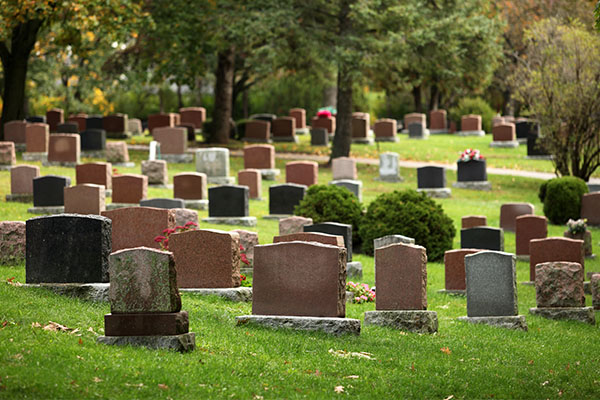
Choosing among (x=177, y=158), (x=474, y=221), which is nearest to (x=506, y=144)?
(x=177, y=158)

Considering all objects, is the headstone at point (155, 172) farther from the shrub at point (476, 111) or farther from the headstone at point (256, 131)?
the shrub at point (476, 111)

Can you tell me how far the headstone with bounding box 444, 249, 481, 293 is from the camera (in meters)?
17.0

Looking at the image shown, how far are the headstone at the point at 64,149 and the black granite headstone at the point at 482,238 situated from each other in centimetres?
1382

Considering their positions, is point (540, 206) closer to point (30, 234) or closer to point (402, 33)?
point (402, 33)

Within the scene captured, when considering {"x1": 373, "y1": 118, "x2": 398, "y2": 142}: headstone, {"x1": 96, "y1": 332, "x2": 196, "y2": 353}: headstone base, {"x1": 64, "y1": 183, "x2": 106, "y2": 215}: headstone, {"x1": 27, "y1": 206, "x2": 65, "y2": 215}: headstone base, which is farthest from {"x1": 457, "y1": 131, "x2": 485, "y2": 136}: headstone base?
{"x1": 96, "y1": 332, "x2": 196, "y2": 353}: headstone base

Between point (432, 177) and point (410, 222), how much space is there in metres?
10.7

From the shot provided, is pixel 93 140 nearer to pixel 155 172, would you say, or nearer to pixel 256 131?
pixel 155 172

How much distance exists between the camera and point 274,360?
33.3 ft

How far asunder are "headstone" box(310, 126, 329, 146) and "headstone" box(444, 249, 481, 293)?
24.8 meters

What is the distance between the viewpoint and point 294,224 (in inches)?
730

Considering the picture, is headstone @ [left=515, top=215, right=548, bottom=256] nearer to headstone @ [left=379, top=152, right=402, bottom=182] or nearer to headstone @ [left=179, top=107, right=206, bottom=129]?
headstone @ [left=379, top=152, right=402, bottom=182]

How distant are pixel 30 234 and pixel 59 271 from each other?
1.82 ft

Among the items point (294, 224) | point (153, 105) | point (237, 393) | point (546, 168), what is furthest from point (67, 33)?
point (153, 105)

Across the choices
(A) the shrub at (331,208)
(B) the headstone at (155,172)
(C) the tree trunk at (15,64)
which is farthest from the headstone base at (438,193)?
(C) the tree trunk at (15,64)
